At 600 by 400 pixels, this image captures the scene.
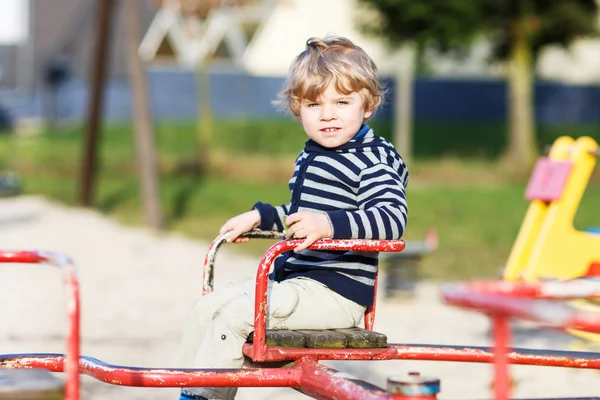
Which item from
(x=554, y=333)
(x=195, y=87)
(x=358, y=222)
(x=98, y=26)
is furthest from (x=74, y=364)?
(x=195, y=87)

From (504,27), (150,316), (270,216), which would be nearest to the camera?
(270,216)

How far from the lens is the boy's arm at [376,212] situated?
288 cm

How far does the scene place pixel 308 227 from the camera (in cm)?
281

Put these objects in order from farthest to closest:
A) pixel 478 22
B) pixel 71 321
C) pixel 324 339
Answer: pixel 478 22, pixel 324 339, pixel 71 321

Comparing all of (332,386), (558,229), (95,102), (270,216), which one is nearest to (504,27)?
(95,102)

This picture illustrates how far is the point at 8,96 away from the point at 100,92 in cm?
1718

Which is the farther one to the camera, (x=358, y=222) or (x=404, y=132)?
(x=404, y=132)

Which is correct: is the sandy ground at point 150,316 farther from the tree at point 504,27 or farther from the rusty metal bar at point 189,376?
the tree at point 504,27

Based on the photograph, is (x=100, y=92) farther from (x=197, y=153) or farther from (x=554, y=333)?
(x=554, y=333)

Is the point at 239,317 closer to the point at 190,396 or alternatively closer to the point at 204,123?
the point at 190,396

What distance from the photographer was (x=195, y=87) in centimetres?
2362

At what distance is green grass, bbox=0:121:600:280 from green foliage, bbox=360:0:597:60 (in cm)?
213

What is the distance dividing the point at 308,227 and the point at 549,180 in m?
3.06

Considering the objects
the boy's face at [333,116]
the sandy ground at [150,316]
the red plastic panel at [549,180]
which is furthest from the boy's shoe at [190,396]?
the red plastic panel at [549,180]
